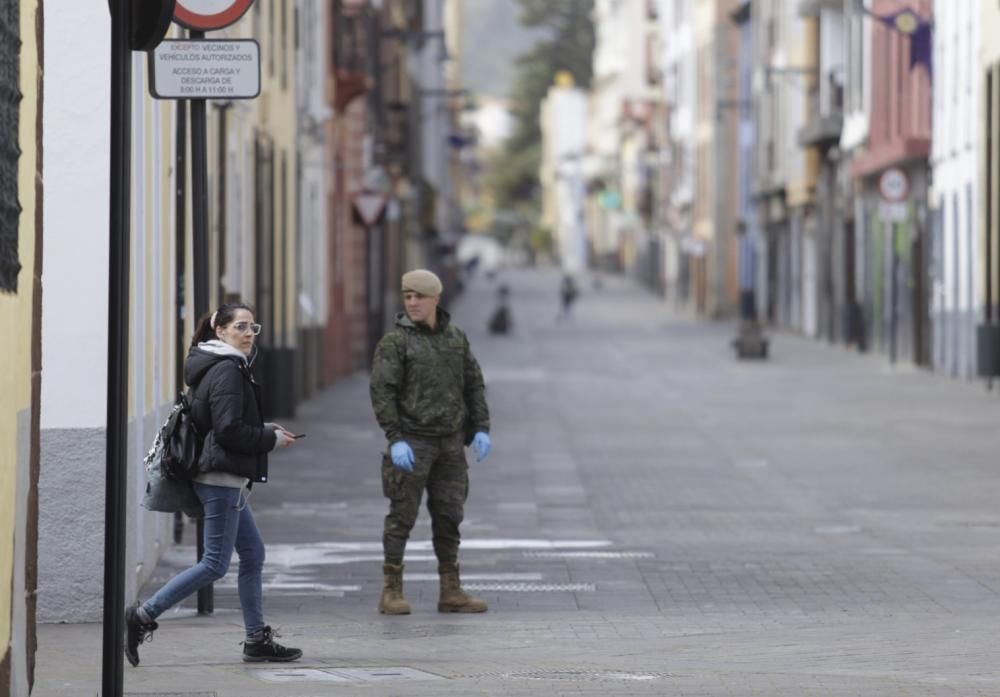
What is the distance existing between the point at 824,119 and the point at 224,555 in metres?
48.9

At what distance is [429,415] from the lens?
13016mm

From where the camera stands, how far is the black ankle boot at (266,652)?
36.4 ft

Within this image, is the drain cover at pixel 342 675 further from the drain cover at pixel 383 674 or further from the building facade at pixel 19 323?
the building facade at pixel 19 323

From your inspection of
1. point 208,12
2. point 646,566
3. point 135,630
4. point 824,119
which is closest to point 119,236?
point 135,630

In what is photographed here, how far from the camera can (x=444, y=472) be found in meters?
13.2

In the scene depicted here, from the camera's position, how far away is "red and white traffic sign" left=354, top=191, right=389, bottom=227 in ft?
132

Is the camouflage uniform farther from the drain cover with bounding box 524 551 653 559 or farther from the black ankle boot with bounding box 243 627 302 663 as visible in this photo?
the drain cover with bounding box 524 551 653 559

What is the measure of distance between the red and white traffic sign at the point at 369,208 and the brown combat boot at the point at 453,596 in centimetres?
2716

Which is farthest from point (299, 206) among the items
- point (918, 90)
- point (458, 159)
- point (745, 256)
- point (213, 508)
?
point (458, 159)

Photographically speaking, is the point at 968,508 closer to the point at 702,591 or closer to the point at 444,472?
the point at 702,591

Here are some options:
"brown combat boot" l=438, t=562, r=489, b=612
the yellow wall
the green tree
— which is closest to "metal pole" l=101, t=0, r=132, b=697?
the yellow wall

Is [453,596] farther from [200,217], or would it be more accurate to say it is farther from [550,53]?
[550,53]

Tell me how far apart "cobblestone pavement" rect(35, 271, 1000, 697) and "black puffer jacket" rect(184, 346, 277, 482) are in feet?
2.77

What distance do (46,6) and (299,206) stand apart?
22897mm
